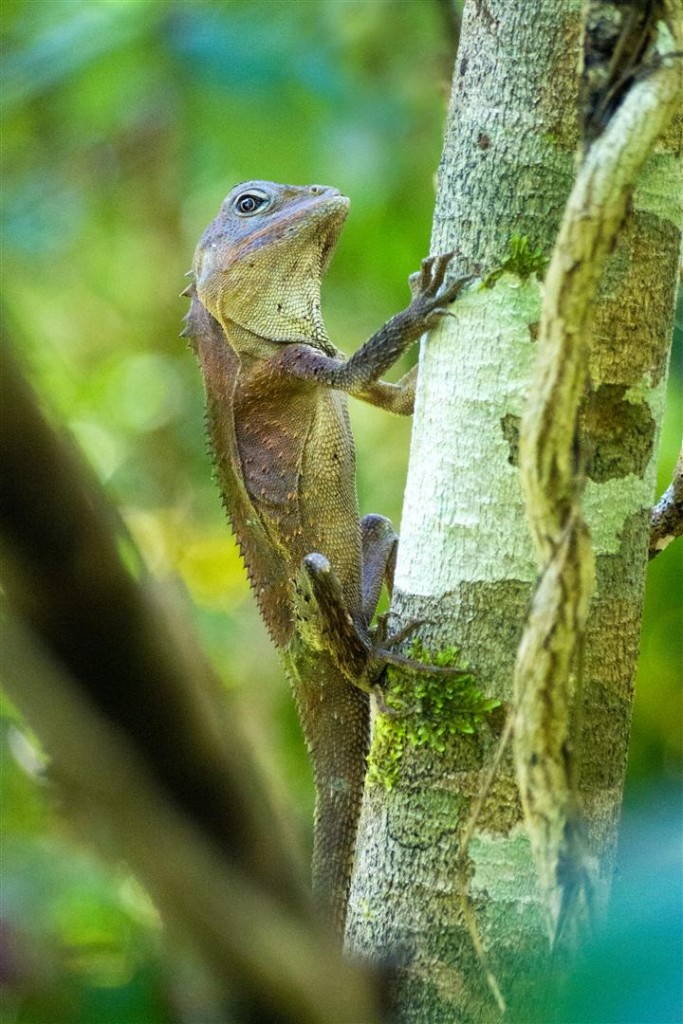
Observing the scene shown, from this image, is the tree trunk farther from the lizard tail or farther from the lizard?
the lizard tail

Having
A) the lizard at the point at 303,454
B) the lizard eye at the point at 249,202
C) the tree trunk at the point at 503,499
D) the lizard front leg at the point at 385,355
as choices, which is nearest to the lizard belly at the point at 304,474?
the lizard at the point at 303,454

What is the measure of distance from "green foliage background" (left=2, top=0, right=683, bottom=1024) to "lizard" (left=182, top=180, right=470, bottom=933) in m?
0.27

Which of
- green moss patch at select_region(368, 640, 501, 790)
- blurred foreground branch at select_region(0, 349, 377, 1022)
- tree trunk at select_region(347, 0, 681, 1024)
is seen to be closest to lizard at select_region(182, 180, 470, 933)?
green moss patch at select_region(368, 640, 501, 790)

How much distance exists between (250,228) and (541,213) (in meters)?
1.91

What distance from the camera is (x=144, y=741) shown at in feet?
1.99

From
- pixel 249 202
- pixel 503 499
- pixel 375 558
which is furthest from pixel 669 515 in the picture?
pixel 249 202

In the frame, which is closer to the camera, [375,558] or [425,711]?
[425,711]

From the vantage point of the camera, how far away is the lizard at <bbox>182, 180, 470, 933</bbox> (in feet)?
10.4

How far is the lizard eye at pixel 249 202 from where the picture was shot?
3881 millimetres

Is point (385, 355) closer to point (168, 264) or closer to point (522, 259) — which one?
point (522, 259)

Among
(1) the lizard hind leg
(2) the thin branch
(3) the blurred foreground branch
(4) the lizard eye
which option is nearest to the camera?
(3) the blurred foreground branch

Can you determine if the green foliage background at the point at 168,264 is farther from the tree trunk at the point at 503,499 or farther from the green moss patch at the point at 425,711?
the tree trunk at the point at 503,499

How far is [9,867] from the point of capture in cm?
118

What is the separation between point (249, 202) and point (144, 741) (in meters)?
3.49
